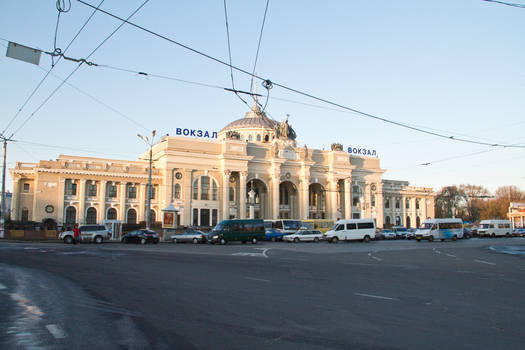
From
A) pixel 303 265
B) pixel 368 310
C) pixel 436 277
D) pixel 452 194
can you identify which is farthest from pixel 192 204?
pixel 452 194

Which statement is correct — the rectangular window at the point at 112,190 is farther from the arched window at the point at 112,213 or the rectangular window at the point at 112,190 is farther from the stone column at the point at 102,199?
the arched window at the point at 112,213

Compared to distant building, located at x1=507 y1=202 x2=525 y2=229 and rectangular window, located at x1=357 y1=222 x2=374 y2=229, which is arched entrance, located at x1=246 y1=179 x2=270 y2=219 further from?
distant building, located at x1=507 y1=202 x2=525 y2=229

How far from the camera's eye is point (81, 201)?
5597cm

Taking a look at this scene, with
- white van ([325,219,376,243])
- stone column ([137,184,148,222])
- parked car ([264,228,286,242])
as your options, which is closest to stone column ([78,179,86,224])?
stone column ([137,184,148,222])

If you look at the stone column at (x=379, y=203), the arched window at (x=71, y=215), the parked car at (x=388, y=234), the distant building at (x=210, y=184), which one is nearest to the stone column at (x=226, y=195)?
the distant building at (x=210, y=184)

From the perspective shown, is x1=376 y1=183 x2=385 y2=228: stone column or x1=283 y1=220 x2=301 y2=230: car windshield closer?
x1=283 y1=220 x2=301 y2=230: car windshield

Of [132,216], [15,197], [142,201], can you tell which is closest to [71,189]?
[15,197]

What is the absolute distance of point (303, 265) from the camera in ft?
55.0

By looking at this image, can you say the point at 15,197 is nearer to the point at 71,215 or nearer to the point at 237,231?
the point at 71,215

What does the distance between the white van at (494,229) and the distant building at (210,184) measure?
1781 cm

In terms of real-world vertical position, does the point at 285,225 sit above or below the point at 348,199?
below

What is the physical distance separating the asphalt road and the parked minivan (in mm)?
23602

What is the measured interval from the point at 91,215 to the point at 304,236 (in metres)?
29.0

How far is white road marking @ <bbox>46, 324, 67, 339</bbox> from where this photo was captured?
6048mm
